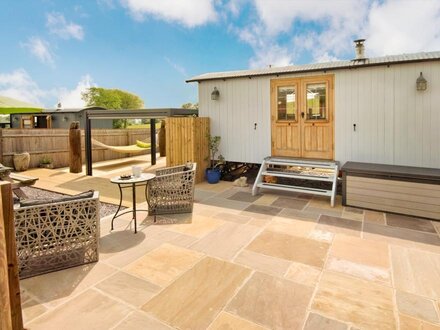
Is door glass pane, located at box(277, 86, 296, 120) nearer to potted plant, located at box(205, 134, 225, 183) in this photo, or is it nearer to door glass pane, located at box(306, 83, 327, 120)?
door glass pane, located at box(306, 83, 327, 120)

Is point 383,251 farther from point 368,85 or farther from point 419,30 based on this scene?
point 419,30

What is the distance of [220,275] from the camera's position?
2717 millimetres

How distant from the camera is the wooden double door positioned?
5895mm

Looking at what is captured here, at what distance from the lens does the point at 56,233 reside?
9.03 feet

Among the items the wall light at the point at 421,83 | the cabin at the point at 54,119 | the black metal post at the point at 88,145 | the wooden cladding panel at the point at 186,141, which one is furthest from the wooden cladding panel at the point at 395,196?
the cabin at the point at 54,119

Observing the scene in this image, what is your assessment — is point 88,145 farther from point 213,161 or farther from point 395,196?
point 395,196

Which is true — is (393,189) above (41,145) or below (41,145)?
below

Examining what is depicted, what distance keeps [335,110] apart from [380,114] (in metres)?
0.82

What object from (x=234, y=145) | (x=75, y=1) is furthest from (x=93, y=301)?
(x=75, y=1)

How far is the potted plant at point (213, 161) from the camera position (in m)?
6.87

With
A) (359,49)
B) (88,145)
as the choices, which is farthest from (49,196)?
(359,49)

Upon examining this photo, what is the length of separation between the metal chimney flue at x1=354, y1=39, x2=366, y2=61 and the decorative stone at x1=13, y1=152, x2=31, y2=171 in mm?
9636

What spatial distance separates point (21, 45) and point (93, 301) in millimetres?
36077

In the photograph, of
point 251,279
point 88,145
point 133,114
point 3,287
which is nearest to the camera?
point 3,287
